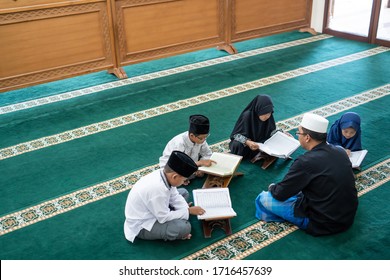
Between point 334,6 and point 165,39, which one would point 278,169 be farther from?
point 334,6

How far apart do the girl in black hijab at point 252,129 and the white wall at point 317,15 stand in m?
4.43

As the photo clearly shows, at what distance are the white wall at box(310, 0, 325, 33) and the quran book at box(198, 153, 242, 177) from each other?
502 cm

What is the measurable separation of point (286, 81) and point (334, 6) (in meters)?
2.71

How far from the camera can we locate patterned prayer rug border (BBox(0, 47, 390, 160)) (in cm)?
436

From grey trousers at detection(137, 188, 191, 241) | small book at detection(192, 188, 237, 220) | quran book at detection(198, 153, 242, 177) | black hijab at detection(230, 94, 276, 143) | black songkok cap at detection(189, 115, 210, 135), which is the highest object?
black songkok cap at detection(189, 115, 210, 135)

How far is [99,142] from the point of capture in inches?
173

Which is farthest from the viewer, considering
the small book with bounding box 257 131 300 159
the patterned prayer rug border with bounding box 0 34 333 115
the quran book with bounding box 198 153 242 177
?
the patterned prayer rug border with bounding box 0 34 333 115

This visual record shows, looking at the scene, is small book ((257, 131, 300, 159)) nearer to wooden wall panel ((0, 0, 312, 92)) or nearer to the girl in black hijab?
the girl in black hijab

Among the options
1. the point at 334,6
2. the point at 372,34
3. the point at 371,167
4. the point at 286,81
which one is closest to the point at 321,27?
the point at 334,6

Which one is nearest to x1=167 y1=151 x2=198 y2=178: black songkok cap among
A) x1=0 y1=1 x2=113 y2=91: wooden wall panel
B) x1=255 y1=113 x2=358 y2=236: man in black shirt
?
x1=255 y1=113 x2=358 y2=236: man in black shirt

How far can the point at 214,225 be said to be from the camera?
3.17 m

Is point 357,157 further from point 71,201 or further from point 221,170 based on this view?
point 71,201

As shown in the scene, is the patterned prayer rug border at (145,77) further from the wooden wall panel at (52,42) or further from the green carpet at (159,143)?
the wooden wall panel at (52,42)

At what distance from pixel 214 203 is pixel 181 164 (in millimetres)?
566
